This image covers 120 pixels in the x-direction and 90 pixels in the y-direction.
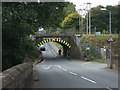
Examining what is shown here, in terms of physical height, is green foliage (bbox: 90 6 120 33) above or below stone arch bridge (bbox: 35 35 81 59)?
above

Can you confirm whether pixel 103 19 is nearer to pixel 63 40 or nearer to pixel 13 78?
pixel 63 40

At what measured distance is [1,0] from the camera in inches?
443

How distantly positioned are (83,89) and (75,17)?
234 ft

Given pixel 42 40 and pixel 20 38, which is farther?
pixel 42 40

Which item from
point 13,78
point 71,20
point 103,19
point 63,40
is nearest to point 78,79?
point 13,78

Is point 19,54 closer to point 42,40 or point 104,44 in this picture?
point 104,44

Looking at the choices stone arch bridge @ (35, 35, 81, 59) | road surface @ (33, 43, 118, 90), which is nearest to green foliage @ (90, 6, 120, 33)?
stone arch bridge @ (35, 35, 81, 59)

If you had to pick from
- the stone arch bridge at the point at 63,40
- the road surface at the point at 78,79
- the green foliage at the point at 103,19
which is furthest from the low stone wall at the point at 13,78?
the green foliage at the point at 103,19

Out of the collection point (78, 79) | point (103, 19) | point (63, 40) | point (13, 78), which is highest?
point (103, 19)

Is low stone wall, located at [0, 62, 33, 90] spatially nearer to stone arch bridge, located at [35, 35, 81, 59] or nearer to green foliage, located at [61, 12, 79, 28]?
stone arch bridge, located at [35, 35, 81, 59]

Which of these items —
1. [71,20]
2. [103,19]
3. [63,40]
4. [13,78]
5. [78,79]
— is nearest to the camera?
[13,78]

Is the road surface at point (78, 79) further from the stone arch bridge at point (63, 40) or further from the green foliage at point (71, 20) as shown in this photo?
the green foliage at point (71, 20)

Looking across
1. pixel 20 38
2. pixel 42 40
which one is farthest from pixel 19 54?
pixel 42 40

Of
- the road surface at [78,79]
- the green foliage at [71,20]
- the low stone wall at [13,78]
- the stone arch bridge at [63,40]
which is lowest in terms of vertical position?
the road surface at [78,79]
